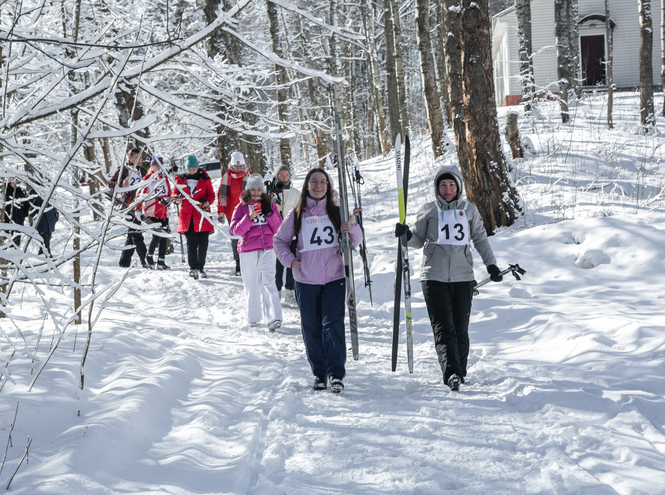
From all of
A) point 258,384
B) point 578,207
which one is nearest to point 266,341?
point 258,384

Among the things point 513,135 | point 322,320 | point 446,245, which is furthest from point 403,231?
point 513,135

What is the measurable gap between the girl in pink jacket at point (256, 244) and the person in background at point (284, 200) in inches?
39.2

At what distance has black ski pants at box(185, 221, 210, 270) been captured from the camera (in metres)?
9.59

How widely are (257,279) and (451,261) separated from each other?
3308 millimetres

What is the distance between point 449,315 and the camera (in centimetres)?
457

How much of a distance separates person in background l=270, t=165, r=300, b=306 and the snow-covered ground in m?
0.43

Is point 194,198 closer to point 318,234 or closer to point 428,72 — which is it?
point 318,234

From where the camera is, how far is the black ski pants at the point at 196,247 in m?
9.59

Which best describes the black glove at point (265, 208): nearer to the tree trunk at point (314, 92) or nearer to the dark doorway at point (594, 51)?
the tree trunk at point (314, 92)

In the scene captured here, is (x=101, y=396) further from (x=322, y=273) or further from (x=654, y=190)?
(x=654, y=190)

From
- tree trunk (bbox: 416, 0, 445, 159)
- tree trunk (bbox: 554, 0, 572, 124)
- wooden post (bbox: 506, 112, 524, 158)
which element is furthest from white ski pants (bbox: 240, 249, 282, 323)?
tree trunk (bbox: 554, 0, 572, 124)

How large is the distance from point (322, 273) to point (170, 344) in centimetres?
220

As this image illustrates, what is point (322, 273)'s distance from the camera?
482 cm

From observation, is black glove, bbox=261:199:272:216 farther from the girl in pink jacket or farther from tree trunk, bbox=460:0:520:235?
tree trunk, bbox=460:0:520:235
